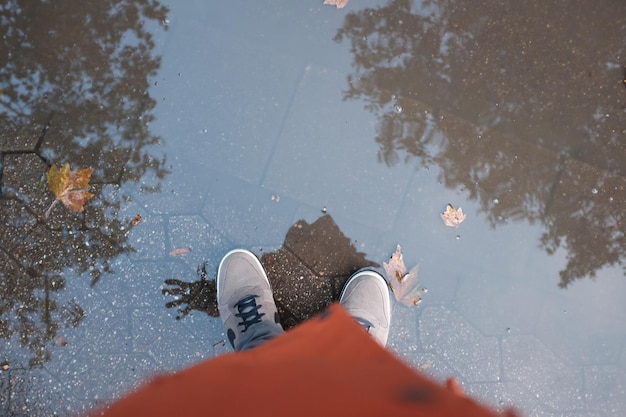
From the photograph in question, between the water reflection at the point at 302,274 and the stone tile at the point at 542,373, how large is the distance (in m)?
1.05

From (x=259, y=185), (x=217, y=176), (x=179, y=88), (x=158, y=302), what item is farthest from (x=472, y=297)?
(x=179, y=88)

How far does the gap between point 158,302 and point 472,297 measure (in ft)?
6.13

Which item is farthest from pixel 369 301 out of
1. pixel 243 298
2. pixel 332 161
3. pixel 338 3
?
pixel 338 3

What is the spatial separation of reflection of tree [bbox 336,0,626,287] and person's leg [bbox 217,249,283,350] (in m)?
1.03

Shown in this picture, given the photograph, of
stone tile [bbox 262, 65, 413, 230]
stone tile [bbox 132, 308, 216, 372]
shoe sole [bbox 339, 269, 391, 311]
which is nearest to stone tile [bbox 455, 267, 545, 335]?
shoe sole [bbox 339, 269, 391, 311]

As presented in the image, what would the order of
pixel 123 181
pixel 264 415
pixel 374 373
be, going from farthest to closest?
pixel 123 181 → pixel 374 373 → pixel 264 415

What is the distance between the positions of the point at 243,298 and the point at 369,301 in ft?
2.38

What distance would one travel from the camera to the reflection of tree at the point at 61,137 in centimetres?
265

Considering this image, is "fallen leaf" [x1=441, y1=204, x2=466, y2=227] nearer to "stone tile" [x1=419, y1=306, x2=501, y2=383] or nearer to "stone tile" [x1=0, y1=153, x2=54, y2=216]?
"stone tile" [x1=419, y1=306, x2=501, y2=383]

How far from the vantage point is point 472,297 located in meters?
2.75

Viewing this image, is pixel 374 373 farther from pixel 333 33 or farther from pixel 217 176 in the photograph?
pixel 333 33

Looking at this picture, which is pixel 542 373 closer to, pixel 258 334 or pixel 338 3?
pixel 258 334

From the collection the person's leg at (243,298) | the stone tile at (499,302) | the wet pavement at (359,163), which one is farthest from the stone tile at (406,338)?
the person's leg at (243,298)

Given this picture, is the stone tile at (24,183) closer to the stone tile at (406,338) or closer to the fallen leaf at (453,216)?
the stone tile at (406,338)
